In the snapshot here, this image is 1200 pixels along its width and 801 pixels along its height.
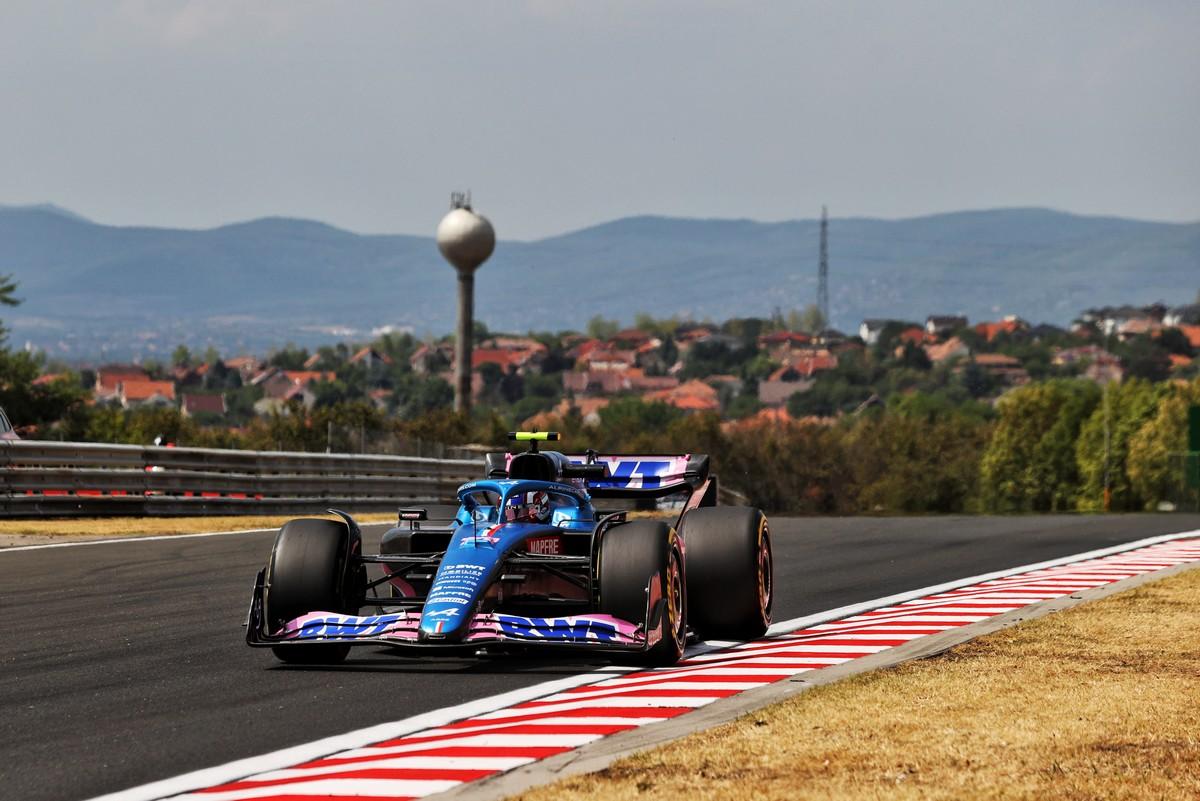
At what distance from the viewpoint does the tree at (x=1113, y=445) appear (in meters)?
126

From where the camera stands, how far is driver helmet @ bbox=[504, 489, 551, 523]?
1153 centimetres

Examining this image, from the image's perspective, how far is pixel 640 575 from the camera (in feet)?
34.7

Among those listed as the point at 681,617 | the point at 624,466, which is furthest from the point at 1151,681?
the point at 624,466

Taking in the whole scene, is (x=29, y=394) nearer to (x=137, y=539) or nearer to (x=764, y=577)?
(x=137, y=539)

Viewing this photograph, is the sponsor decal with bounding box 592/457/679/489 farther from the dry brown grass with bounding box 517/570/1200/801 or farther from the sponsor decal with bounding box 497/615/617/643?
the sponsor decal with bounding box 497/615/617/643

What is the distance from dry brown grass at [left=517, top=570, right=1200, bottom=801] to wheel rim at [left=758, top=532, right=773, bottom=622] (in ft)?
4.79

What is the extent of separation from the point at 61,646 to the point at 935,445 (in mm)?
136937

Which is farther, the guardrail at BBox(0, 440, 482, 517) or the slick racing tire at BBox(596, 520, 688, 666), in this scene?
the guardrail at BBox(0, 440, 482, 517)

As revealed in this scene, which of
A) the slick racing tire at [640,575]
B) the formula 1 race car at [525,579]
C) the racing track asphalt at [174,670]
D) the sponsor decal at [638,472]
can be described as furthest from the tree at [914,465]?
the slick racing tire at [640,575]

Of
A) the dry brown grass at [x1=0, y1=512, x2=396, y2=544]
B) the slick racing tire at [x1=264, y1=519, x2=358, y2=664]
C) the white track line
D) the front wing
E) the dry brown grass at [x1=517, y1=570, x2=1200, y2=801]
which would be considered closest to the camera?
the dry brown grass at [x1=517, y1=570, x2=1200, y2=801]

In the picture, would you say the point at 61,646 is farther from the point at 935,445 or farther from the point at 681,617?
the point at 935,445

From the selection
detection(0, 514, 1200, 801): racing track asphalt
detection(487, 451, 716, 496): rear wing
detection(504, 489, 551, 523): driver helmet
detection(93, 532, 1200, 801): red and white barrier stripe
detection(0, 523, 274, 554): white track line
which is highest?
detection(487, 451, 716, 496): rear wing

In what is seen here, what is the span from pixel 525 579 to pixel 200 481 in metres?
15.9

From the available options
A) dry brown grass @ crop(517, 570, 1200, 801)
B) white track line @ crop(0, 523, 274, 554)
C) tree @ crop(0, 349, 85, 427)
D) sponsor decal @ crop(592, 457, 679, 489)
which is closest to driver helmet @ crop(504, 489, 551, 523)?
sponsor decal @ crop(592, 457, 679, 489)
